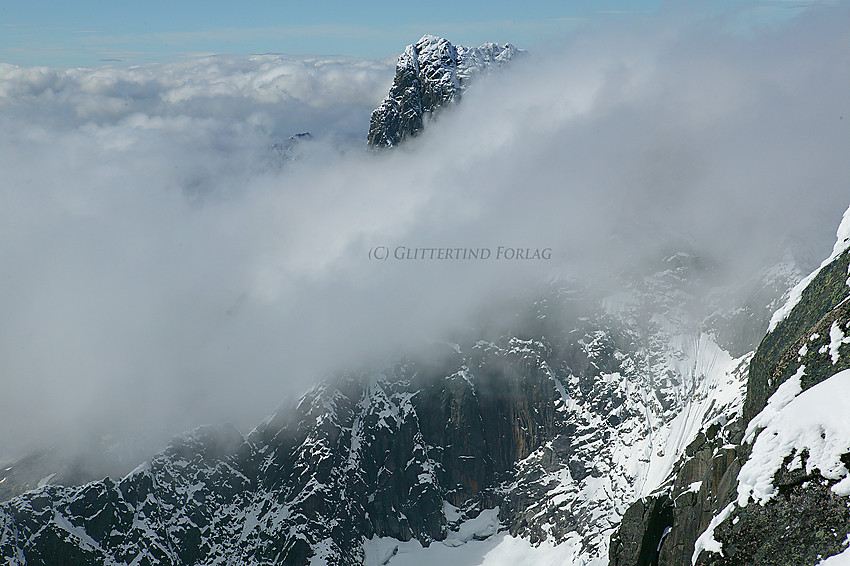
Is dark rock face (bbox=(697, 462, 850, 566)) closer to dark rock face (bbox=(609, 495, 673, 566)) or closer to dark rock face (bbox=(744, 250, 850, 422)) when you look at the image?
dark rock face (bbox=(744, 250, 850, 422))

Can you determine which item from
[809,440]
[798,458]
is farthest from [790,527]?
[809,440]

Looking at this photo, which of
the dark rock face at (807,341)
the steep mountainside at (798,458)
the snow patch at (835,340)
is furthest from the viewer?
the dark rock face at (807,341)

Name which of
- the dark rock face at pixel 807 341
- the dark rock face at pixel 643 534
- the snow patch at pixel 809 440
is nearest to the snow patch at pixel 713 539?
the snow patch at pixel 809 440

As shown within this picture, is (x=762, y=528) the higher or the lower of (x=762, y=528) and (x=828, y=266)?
the lower

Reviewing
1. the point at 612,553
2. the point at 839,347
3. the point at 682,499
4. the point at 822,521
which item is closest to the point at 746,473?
the point at 822,521

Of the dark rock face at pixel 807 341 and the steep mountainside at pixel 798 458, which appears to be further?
the dark rock face at pixel 807 341

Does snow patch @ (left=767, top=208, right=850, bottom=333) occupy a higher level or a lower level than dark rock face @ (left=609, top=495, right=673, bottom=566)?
higher

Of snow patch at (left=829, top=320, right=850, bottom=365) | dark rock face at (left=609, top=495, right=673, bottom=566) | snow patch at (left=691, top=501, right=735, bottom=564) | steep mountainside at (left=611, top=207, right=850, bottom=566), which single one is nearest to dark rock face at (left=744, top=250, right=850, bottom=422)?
steep mountainside at (left=611, top=207, right=850, bottom=566)

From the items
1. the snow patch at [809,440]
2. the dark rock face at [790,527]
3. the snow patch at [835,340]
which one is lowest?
the dark rock face at [790,527]

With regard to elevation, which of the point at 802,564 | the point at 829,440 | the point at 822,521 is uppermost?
the point at 829,440

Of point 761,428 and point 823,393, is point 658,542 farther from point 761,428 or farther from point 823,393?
point 823,393

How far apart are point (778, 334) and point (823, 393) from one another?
94.4 ft

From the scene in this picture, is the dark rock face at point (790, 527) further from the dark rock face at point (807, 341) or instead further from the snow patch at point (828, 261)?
the snow patch at point (828, 261)

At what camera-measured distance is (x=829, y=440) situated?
1452 inches
